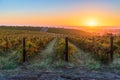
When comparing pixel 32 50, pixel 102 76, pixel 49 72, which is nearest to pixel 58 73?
pixel 49 72

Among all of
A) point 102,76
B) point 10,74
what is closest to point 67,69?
point 102,76

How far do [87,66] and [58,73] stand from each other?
2183mm

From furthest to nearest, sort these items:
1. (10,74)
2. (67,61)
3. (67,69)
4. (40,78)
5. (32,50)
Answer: (32,50), (67,61), (67,69), (10,74), (40,78)

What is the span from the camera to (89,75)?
10570 millimetres

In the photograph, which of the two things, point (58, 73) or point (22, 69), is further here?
point (22, 69)

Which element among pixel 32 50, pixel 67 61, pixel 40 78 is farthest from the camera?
pixel 32 50

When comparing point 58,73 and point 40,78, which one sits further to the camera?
point 58,73

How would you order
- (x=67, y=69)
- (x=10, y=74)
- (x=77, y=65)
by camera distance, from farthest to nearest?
1. (x=77, y=65)
2. (x=67, y=69)
3. (x=10, y=74)

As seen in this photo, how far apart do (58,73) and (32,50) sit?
17.5 feet

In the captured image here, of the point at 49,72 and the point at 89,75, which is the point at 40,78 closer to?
the point at 49,72

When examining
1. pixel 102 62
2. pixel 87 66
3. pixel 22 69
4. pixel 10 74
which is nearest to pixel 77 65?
pixel 87 66

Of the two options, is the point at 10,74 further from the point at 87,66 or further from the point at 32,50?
the point at 32,50

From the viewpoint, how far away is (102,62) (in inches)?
541

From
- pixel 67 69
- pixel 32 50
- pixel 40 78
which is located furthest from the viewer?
pixel 32 50
